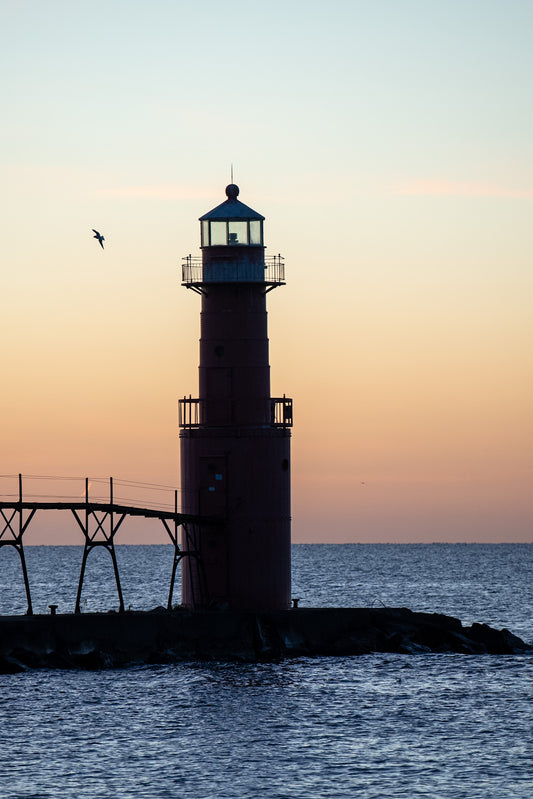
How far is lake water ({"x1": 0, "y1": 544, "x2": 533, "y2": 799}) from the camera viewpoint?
1247 inches

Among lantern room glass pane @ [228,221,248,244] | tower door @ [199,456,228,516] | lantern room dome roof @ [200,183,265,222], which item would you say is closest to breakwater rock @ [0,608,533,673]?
tower door @ [199,456,228,516]

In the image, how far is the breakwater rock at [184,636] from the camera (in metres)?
44.8

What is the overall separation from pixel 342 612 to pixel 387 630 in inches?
90.7

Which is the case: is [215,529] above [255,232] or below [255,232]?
below

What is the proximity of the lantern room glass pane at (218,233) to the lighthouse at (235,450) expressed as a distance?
0.04m

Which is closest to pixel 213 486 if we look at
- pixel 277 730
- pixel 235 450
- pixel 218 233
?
pixel 235 450

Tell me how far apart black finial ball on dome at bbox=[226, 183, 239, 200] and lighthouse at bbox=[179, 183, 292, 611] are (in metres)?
1.48

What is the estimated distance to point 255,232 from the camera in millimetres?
50219

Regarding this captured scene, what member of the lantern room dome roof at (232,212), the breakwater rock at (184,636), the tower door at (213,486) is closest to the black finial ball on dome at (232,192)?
the lantern room dome roof at (232,212)

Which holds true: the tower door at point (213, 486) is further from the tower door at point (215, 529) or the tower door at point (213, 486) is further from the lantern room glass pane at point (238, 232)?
the lantern room glass pane at point (238, 232)

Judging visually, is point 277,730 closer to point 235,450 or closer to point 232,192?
point 235,450

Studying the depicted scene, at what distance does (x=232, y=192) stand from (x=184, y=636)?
55.4ft

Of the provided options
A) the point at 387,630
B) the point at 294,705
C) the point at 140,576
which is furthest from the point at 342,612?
the point at 140,576

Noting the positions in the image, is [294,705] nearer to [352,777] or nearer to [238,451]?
[352,777]
